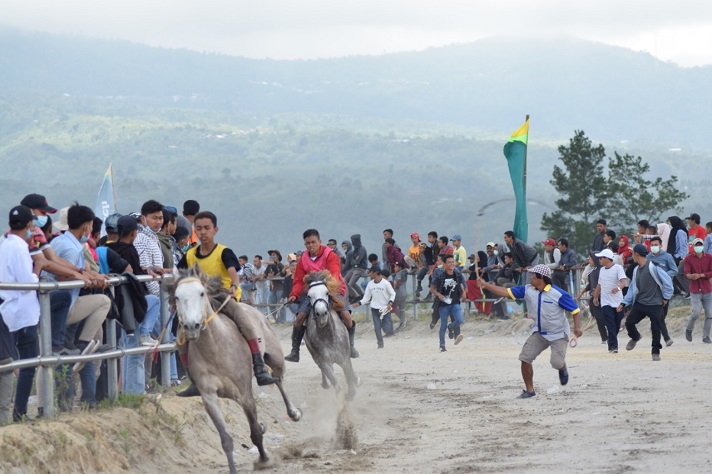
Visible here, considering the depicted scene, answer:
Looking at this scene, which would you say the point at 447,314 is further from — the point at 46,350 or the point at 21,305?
the point at 21,305

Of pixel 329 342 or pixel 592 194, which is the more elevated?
pixel 592 194

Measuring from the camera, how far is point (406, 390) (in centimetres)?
2070

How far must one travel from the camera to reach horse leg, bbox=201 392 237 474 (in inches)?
481

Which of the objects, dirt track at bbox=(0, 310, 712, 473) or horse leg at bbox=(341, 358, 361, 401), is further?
horse leg at bbox=(341, 358, 361, 401)

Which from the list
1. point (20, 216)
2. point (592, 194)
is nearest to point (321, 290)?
point (20, 216)

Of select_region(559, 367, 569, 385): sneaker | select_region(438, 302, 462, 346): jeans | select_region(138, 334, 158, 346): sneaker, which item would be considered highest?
select_region(138, 334, 158, 346): sneaker

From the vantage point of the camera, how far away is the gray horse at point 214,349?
475 inches

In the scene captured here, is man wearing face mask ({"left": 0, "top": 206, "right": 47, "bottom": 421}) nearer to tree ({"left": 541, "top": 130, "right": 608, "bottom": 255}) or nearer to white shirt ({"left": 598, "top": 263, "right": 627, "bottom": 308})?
white shirt ({"left": 598, "top": 263, "right": 627, "bottom": 308})

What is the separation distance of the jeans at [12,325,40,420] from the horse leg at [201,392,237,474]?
67.7 inches

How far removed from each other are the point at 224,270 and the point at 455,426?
3586 mm

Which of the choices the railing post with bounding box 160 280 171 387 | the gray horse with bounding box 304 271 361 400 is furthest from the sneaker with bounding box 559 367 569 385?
the railing post with bounding box 160 280 171 387

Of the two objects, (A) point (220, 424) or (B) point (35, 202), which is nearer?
(A) point (220, 424)

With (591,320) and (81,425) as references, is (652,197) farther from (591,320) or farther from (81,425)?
(81,425)

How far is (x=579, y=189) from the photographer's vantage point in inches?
2830
